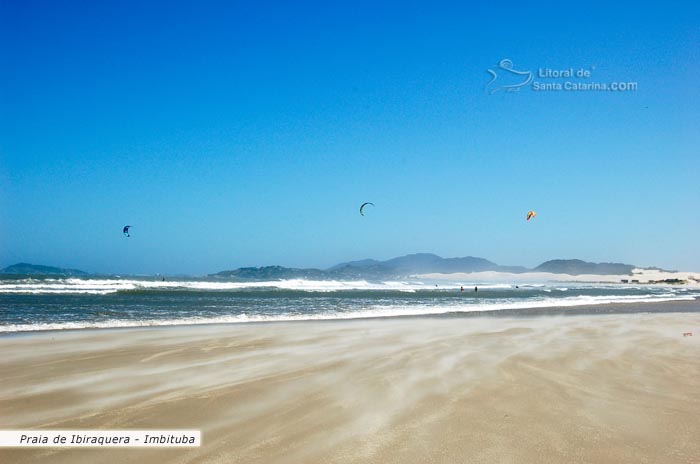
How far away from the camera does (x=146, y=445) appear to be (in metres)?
4.09

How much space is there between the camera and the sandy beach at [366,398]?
3.98 m

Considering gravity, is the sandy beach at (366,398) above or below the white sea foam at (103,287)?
below

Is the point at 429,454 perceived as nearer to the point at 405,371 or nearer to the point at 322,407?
the point at 322,407

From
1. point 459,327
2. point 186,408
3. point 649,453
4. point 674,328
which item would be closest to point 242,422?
point 186,408

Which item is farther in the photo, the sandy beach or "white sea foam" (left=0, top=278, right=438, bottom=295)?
"white sea foam" (left=0, top=278, right=438, bottom=295)

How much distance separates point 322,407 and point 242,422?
905 millimetres

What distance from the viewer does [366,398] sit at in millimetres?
5645

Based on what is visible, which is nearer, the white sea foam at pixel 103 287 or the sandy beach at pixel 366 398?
the sandy beach at pixel 366 398

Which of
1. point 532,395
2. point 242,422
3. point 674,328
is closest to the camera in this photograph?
point 242,422

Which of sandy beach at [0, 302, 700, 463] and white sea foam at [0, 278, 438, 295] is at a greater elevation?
white sea foam at [0, 278, 438, 295]

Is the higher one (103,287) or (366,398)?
(103,287)

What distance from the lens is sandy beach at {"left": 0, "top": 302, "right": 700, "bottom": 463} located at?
3980mm

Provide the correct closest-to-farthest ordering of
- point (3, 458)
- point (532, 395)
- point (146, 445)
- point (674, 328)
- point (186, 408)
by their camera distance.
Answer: point (3, 458), point (146, 445), point (186, 408), point (532, 395), point (674, 328)

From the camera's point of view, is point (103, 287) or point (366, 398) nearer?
point (366, 398)
